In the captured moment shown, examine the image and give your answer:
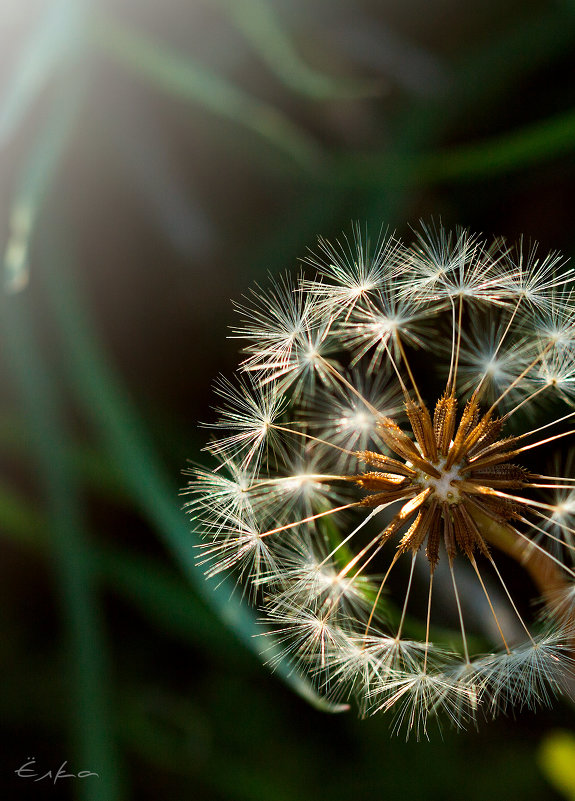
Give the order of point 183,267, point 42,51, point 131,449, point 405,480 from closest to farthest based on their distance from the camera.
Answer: point 405,480, point 42,51, point 131,449, point 183,267

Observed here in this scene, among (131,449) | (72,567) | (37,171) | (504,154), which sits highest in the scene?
(504,154)

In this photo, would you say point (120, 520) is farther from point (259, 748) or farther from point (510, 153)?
point (510, 153)

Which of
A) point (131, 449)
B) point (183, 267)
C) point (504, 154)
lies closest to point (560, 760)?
point (131, 449)

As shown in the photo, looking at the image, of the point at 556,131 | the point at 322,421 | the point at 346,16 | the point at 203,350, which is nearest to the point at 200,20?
the point at 346,16

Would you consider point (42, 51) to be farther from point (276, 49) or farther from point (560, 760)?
point (560, 760)

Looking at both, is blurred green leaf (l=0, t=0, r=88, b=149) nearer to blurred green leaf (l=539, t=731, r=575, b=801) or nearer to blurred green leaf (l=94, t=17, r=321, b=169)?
blurred green leaf (l=94, t=17, r=321, b=169)

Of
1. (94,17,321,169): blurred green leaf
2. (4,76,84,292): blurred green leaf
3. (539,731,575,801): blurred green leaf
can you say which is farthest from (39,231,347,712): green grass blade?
(539,731,575,801): blurred green leaf

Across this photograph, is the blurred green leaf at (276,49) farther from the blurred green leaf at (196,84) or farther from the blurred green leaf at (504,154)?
the blurred green leaf at (504,154)
